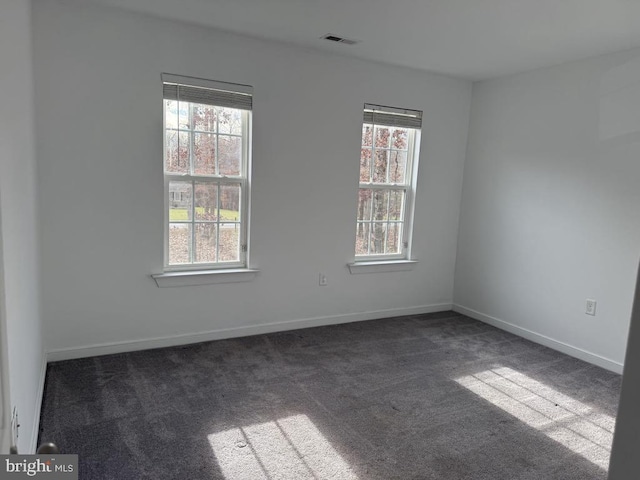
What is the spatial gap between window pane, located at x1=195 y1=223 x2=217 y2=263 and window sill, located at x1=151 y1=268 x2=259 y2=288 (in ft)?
0.41

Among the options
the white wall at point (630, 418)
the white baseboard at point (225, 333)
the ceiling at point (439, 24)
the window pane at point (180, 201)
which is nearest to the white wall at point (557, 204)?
the ceiling at point (439, 24)

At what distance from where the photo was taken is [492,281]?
15.0ft

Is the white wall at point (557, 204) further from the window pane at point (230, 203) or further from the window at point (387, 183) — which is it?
the window pane at point (230, 203)

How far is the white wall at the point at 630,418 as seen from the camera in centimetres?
68

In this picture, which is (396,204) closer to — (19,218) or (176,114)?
(176,114)

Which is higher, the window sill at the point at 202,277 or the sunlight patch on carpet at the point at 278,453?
the window sill at the point at 202,277

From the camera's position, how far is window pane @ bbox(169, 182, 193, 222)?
3.53 meters

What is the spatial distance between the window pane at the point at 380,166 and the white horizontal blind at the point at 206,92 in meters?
1.44

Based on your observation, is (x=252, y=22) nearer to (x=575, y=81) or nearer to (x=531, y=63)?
(x=531, y=63)

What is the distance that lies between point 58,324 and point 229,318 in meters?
1.29

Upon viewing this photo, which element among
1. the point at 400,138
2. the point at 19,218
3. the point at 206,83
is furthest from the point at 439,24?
the point at 19,218

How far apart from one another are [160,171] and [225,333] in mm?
1470

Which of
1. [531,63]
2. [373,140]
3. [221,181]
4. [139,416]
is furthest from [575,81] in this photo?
[139,416]

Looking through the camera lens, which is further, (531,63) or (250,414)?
(531,63)
